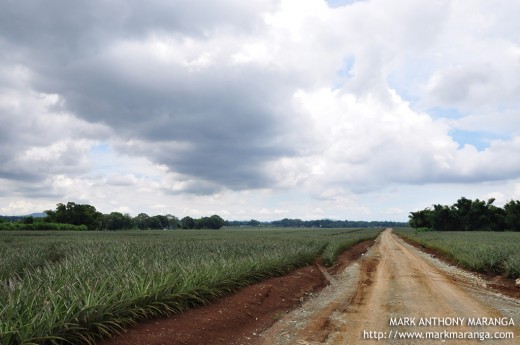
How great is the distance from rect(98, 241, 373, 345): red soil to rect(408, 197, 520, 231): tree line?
116m

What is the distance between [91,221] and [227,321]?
418ft

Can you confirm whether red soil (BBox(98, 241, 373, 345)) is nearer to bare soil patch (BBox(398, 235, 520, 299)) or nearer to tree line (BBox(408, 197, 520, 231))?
bare soil patch (BBox(398, 235, 520, 299))

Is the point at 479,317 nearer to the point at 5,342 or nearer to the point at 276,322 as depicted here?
the point at 276,322

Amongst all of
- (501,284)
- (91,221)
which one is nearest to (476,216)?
(501,284)

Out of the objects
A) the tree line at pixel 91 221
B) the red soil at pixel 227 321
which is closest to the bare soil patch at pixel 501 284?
the red soil at pixel 227 321

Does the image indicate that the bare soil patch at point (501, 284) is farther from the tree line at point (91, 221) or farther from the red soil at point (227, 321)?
the tree line at point (91, 221)

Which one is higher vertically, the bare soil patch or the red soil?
the red soil

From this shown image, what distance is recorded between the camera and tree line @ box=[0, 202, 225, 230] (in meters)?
95.4

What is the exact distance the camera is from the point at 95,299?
622cm

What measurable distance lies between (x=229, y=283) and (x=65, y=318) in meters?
5.80

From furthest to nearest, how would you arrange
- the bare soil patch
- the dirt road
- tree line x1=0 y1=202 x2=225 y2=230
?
tree line x1=0 y1=202 x2=225 y2=230
the bare soil patch
the dirt road

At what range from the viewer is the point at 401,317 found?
8.83 m

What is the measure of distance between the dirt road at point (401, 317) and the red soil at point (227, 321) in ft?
1.61

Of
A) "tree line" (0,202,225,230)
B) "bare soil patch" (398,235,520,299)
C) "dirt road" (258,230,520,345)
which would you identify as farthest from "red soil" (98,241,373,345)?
"tree line" (0,202,225,230)
